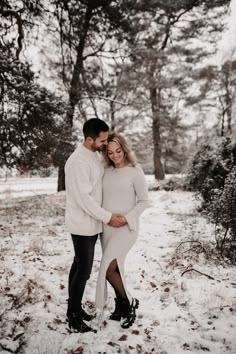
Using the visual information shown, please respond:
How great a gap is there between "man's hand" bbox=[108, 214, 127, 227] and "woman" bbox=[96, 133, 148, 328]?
1.8 inches

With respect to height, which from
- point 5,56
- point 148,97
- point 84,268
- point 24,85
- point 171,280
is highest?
point 148,97

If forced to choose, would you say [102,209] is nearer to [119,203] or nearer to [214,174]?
[119,203]

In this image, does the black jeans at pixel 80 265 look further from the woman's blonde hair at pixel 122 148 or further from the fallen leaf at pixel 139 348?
the woman's blonde hair at pixel 122 148

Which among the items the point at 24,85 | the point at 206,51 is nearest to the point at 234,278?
the point at 24,85

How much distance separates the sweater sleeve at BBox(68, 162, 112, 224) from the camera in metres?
2.73

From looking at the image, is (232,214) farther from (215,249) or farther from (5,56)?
(5,56)

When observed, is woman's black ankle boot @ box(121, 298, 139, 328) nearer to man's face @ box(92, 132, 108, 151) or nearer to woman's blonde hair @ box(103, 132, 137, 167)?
woman's blonde hair @ box(103, 132, 137, 167)

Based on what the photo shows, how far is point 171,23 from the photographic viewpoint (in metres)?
14.9

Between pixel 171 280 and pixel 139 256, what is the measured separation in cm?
103

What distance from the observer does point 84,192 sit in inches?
107

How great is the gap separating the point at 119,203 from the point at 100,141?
0.63 meters

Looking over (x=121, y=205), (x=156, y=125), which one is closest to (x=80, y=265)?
(x=121, y=205)

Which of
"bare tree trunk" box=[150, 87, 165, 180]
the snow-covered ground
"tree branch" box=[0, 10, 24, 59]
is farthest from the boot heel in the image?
"bare tree trunk" box=[150, 87, 165, 180]

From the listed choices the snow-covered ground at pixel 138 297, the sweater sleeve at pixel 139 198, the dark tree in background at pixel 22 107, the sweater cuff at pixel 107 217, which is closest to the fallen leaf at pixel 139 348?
the snow-covered ground at pixel 138 297
